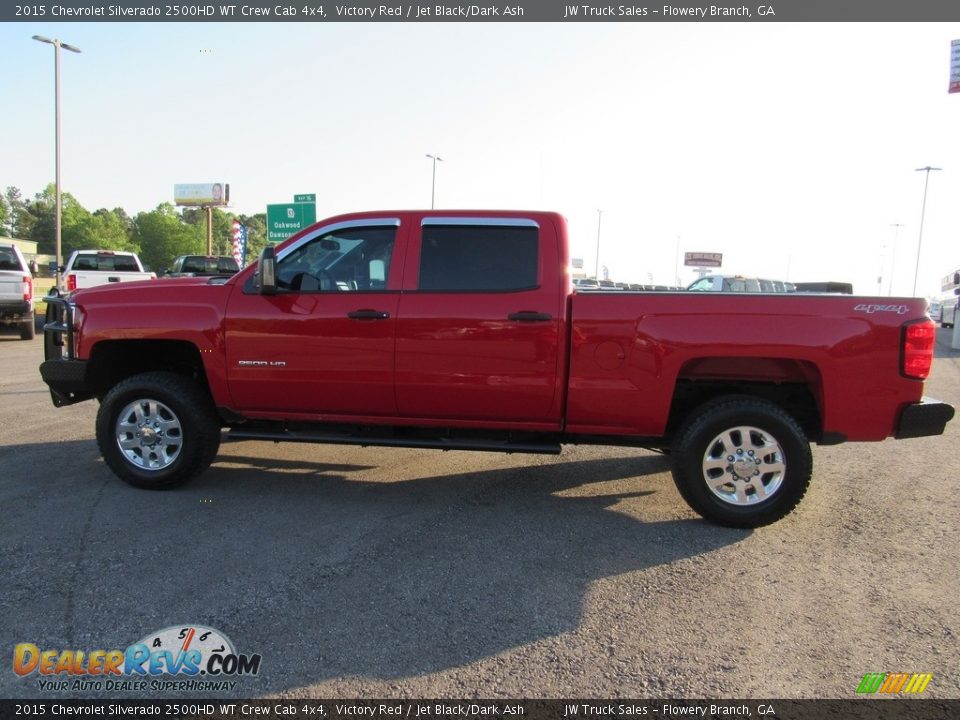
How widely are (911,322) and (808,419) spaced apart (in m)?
0.96

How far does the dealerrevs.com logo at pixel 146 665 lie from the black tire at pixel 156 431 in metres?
2.19

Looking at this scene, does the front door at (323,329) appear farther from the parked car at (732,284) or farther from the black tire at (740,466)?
the parked car at (732,284)

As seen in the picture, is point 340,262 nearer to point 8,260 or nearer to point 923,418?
point 923,418

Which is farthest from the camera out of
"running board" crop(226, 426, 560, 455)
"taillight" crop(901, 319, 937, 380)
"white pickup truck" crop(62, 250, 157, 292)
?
"white pickup truck" crop(62, 250, 157, 292)

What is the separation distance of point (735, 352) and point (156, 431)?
4.26m

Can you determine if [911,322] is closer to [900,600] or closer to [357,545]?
[900,600]

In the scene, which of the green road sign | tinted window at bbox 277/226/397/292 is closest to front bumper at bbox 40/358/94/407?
tinted window at bbox 277/226/397/292

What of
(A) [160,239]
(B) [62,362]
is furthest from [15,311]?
(A) [160,239]

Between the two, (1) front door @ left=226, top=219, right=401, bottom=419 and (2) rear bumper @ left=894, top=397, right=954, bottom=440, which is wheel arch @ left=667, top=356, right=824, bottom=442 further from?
(1) front door @ left=226, top=219, right=401, bottom=419

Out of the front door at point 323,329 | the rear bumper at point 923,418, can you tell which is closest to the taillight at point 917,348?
the rear bumper at point 923,418

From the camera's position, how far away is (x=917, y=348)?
418 centimetres

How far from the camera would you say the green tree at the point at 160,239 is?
94375 mm

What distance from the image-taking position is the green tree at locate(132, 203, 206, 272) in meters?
94.4

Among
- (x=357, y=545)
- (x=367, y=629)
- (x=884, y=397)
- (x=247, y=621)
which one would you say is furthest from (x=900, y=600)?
(x=247, y=621)
